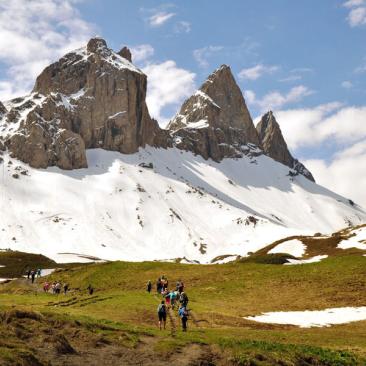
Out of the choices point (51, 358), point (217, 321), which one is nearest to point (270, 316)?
point (217, 321)

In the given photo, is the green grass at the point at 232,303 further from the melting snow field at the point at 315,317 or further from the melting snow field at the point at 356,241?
the melting snow field at the point at 356,241

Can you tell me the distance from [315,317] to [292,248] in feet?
246

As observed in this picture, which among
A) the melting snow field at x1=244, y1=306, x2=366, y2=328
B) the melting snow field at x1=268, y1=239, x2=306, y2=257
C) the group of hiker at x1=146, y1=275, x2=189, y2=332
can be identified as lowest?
the melting snow field at x1=244, y1=306, x2=366, y2=328

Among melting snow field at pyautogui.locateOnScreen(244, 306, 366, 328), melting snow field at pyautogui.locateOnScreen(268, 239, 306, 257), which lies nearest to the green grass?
melting snow field at pyautogui.locateOnScreen(244, 306, 366, 328)

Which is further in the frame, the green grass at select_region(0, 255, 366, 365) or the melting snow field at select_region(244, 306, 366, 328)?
the melting snow field at select_region(244, 306, 366, 328)

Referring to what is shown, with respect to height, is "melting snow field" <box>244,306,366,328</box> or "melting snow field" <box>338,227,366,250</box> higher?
"melting snow field" <box>338,227,366,250</box>

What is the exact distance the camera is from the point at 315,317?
169 feet

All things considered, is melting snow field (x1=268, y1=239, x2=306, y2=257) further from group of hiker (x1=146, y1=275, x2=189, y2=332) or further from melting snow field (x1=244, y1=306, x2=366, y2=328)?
melting snow field (x1=244, y1=306, x2=366, y2=328)

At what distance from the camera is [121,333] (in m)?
34.0

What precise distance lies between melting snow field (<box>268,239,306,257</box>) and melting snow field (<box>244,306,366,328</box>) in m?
63.5

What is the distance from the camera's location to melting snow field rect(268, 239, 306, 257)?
120 m

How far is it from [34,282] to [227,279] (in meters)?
36.3

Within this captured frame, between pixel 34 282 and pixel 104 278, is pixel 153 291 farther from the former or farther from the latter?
pixel 34 282

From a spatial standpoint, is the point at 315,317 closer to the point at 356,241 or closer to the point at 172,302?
the point at 172,302
